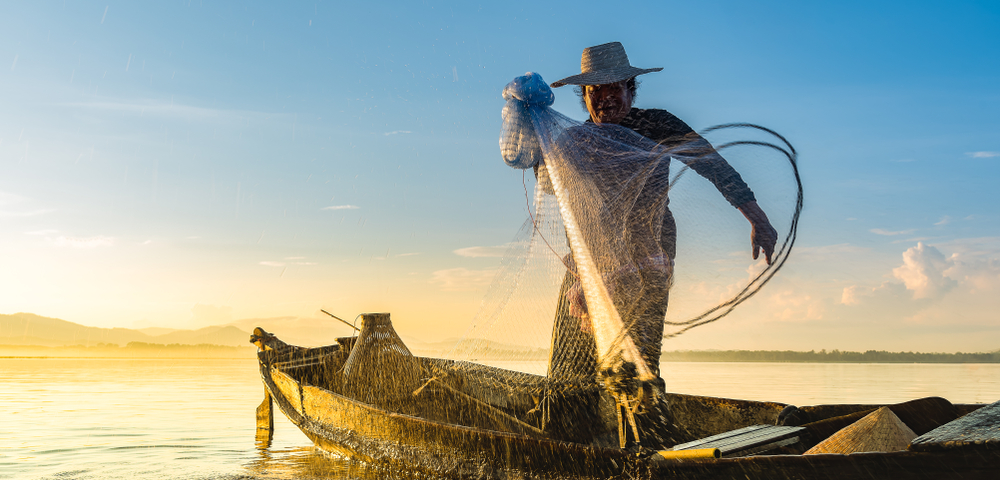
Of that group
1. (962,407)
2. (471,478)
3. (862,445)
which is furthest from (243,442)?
(962,407)

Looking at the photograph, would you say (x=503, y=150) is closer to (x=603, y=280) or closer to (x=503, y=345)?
(x=603, y=280)

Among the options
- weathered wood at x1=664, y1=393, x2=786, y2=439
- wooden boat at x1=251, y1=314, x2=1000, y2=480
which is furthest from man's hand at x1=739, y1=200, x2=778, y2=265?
weathered wood at x1=664, y1=393, x2=786, y2=439

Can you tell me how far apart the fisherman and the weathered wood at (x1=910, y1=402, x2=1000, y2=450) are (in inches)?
46.4

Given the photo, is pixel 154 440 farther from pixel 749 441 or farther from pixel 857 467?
pixel 857 467

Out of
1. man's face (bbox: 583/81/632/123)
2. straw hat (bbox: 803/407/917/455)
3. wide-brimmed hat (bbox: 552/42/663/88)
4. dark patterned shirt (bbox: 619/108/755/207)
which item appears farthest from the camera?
man's face (bbox: 583/81/632/123)

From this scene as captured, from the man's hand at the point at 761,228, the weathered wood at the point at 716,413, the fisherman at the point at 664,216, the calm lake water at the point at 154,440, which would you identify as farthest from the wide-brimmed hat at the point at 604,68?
the weathered wood at the point at 716,413

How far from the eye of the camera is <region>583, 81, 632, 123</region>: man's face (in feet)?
12.6

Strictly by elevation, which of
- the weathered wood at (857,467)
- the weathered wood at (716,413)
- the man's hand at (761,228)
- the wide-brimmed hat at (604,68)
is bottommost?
the weathered wood at (716,413)

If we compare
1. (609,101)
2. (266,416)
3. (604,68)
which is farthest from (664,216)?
(266,416)

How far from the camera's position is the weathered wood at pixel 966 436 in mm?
2285

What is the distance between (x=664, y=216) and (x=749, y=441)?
1.40m

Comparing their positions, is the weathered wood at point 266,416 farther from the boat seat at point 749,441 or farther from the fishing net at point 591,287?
the boat seat at point 749,441

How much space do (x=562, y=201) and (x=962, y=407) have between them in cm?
298

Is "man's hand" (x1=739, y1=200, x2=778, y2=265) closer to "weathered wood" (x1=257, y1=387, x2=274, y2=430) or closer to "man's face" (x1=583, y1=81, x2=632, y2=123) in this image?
"man's face" (x1=583, y1=81, x2=632, y2=123)
